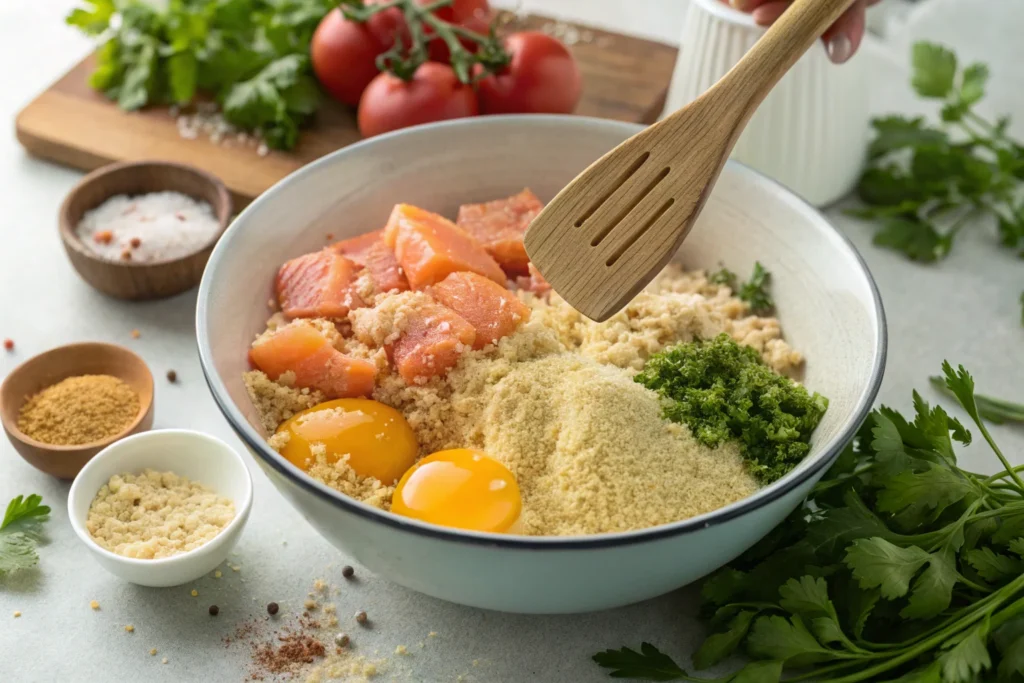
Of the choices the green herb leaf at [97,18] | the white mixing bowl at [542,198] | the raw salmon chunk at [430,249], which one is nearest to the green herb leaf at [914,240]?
the white mixing bowl at [542,198]

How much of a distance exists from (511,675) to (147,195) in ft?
5.02

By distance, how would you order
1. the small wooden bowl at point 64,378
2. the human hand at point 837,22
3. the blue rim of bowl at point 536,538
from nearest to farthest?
the blue rim of bowl at point 536,538 < the small wooden bowl at point 64,378 < the human hand at point 837,22

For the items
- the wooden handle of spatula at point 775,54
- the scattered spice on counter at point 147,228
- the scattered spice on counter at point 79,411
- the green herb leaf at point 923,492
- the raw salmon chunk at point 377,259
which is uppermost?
the wooden handle of spatula at point 775,54

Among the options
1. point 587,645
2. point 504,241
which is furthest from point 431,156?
point 587,645

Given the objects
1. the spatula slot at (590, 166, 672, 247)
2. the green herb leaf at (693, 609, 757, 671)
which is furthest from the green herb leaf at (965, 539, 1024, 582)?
the spatula slot at (590, 166, 672, 247)

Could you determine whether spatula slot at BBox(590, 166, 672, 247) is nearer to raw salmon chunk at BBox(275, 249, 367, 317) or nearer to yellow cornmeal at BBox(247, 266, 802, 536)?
yellow cornmeal at BBox(247, 266, 802, 536)

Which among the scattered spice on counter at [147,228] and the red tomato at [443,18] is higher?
the red tomato at [443,18]

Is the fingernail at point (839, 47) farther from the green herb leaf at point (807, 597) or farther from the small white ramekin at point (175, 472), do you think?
A: the small white ramekin at point (175, 472)

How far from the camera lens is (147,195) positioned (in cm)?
246

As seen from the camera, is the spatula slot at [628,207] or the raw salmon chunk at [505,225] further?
the raw salmon chunk at [505,225]

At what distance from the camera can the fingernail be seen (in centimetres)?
224

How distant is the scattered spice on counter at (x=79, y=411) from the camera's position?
6.24 ft

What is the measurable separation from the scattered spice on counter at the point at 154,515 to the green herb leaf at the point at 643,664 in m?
0.70

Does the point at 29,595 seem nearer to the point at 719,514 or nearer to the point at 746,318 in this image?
the point at 719,514
